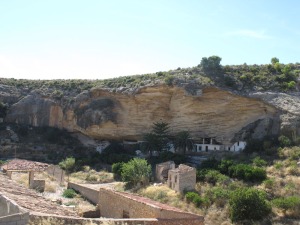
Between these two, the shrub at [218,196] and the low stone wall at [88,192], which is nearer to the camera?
the low stone wall at [88,192]

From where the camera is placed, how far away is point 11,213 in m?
9.61

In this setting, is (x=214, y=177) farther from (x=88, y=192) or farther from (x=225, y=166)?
(x=88, y=192)

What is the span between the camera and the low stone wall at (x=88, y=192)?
25891 mm

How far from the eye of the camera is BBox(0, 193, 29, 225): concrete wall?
8.38 metres

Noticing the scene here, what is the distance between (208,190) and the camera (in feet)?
92.9

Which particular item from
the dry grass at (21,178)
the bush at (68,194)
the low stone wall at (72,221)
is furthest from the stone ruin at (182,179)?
the low stone wall at (72,221)

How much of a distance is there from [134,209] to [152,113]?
1281 inches

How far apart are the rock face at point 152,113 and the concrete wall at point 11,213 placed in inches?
1348

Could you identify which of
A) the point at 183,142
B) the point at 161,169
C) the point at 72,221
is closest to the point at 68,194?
the point at 161,169

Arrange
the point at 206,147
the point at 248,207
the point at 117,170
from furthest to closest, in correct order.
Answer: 1. the point at 206,147
2. the point at 117,170
3. the point at 248,207

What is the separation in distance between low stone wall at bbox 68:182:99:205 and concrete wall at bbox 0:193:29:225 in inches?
605

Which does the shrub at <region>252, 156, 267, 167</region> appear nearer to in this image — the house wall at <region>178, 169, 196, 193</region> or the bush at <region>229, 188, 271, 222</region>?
the house wall at <region>178, 169, 196, 193</region>

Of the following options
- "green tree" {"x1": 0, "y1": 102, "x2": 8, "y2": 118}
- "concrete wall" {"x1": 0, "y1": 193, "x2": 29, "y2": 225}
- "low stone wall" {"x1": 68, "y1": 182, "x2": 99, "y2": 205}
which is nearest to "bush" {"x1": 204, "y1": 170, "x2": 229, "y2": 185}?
→ "low stone wall" {"x1": 68, "y1": 182, "x2": 99, "y2": 205}

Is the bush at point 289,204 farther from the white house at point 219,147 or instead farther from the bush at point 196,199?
the white house at point 219,147
